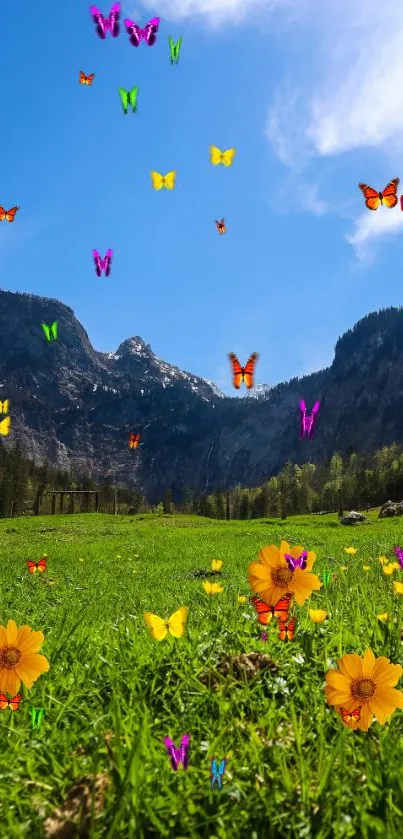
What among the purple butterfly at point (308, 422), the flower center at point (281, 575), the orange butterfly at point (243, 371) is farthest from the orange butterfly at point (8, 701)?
the orange butterfly at point (243, 371)

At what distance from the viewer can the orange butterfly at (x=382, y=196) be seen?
372 inches

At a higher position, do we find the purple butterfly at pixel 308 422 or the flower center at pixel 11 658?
the purple butterfly at pixel 308 422

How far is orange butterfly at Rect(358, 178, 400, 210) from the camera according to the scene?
9.45 metres

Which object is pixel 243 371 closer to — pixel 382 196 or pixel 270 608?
pixel 382 196

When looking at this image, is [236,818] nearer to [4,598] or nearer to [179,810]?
[179,810]

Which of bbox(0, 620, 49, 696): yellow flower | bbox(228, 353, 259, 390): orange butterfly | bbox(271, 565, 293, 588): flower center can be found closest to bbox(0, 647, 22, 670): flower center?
bbox(0, 620, 49, 696): yellow flower

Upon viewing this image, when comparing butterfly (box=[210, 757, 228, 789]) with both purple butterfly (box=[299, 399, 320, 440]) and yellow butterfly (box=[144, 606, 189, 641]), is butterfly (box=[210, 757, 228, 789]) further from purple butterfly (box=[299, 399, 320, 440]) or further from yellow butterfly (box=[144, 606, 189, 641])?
purple butterfly (box=[299, 399, 320, 440])

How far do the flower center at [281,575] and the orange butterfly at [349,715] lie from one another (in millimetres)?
584

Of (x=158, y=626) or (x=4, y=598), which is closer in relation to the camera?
(x=158, y=626)

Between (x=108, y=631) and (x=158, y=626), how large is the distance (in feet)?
4.56

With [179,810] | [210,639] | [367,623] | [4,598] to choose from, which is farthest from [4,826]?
[4,598]

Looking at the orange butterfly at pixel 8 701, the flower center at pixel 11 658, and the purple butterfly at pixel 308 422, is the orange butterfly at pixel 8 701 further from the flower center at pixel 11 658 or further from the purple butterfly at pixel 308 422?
the purple butterfly at pixel 308 422

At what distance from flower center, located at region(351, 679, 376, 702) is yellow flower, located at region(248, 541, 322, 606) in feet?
1.64

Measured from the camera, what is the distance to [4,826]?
1.53 m
